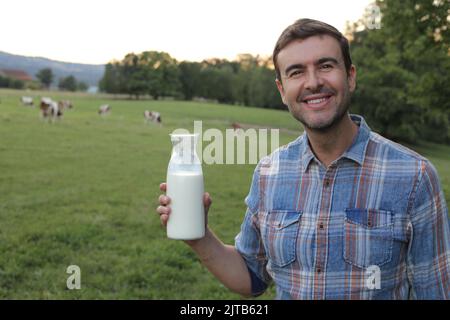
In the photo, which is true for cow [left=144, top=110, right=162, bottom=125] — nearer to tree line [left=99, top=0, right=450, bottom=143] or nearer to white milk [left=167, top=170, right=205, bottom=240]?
tree line [left=99, top=0, right=450, bottom=143]

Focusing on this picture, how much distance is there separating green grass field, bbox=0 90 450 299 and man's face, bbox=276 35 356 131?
323 centimetres

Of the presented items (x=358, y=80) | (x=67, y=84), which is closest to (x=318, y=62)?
(x=67, y=84)

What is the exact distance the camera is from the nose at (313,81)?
6.23 ft

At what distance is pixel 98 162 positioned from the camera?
1206cm

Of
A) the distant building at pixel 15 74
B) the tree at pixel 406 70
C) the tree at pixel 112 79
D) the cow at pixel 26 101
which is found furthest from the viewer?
the tree at pixel 112 79

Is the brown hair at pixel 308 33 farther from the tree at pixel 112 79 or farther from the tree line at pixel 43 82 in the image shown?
the tree at pixel 112 79

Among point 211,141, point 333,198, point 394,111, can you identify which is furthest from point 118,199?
point 394,111

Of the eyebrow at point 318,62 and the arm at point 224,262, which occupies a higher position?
the eyebrow at point 318,62

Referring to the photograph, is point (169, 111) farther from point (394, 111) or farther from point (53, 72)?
point (394, 111)

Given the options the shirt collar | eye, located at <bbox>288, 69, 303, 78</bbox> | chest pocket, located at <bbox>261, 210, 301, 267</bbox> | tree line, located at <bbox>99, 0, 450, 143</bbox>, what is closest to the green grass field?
chest pocket, located at <bbox>261, 210, 301, 267</bbox>

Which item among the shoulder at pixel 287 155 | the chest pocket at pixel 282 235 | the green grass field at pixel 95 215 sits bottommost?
the green grass field at pixel 95 215

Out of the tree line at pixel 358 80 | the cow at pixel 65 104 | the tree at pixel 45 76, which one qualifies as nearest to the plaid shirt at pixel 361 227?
the tree line at pixel 358 80

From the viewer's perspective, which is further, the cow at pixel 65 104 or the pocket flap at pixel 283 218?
the cow at pixel 65 104

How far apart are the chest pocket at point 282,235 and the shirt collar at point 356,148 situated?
0.21 metres
